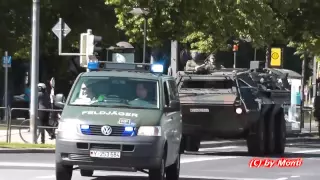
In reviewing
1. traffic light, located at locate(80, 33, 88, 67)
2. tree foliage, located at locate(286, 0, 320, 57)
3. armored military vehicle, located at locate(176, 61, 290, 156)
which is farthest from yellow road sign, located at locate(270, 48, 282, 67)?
traffic light, located at locate(80, 33, 88, 67)

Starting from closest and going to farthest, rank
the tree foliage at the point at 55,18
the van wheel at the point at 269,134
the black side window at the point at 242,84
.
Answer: the black side window at the point at 242,84 → the van wheel at the point at 269,134 → the tree foliage at the point at 55,18

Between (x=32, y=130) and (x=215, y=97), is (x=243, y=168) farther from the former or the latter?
(x=32, y=130)

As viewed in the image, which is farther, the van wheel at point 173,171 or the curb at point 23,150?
the curb at point 23,150

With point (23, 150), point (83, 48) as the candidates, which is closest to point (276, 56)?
point (83, 48)

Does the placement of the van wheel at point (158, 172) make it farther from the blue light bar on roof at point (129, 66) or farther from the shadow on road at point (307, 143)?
the shadow on road at point (307, 143)

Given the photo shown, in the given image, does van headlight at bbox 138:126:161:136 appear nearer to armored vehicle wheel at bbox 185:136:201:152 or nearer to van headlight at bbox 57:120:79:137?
van headlight at bbox 57:120:79:137

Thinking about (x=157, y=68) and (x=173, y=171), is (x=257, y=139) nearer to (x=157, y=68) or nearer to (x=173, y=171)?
(x=173, y=171)

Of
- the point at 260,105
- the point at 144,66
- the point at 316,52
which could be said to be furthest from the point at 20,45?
the point at 144,66

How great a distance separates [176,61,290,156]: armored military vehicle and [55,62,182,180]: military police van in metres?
6.71

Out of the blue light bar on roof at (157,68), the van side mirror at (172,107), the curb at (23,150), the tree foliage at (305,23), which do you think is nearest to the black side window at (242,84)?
the curb at (23,150)

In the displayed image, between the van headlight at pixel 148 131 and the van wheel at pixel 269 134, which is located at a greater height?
the van headlight at pixel 148 131

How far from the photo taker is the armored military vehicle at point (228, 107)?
70.6 ft

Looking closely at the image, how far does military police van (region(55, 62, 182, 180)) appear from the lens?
13.5 meters

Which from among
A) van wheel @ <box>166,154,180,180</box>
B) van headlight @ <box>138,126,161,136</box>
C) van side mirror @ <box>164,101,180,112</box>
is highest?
van side mirror @ <box>164,101,180,112</box>
